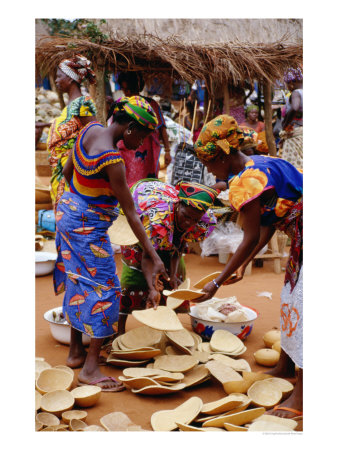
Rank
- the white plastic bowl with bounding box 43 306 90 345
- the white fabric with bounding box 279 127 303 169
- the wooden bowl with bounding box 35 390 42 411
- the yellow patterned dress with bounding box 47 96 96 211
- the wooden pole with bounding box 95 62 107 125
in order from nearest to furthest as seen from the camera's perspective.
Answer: the wooden bowl with bounding box 35 390 42 411
the white plastic bowl with bounding box 43 306 90 345
the yellow patterned dress with bounding box 47 96 96 211
the wooden pole with bounding box 95 62 107 125
the white fabric with bounding box 279 127 303 169

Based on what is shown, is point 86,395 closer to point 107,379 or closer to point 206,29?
point 107,379

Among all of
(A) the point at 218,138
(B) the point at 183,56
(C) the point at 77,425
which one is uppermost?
(B) the point at 183,56

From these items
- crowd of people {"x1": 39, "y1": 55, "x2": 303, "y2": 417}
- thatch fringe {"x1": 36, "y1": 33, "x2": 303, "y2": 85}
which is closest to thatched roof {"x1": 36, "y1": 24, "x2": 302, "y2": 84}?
thatch fringe {"x1": 36, "y1": 33, "x2": 303, "y2": 85}

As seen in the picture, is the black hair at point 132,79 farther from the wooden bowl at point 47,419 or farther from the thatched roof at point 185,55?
the wooden bowl at point 47,419

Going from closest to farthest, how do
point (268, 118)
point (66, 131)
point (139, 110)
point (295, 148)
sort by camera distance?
point (139, 110) → point (66, 131) → point (268, 118) → point (295, 148)

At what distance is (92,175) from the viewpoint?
2.55 m

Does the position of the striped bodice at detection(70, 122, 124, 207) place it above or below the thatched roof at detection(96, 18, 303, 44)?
below

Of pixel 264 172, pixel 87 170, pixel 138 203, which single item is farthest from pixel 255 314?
pixel 87 170

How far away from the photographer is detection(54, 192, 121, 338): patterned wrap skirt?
2686 millimetres

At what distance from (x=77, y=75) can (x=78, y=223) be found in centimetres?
174

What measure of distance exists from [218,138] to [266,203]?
42 cm

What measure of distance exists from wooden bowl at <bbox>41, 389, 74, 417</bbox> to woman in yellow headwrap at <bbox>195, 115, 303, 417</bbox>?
903mm

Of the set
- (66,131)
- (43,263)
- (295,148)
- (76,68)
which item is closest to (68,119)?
(66,131)

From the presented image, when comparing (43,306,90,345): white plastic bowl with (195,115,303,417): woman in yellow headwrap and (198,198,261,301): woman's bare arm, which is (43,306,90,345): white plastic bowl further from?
(198,198,261,301): woman's bare arm
